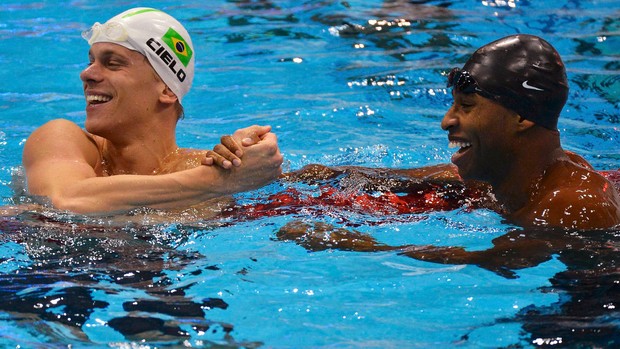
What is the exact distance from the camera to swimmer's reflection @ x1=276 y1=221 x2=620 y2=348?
3.59 m

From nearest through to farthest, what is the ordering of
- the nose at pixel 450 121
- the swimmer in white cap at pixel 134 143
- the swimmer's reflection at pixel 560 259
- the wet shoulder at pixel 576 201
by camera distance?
the swimmer's reflection at pixel 560 259 → the wet shoulder at pixel 576 201 → the nose at pixel 450 121 → the swimmer in white cap at pixel 134 143

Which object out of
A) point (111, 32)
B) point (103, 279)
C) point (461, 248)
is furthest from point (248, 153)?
point (461, 248)

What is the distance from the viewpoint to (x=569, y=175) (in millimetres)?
4438

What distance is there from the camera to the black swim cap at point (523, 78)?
4.53m

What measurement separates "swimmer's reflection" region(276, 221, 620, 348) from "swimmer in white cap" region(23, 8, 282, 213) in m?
0.59

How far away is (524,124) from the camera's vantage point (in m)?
4.57

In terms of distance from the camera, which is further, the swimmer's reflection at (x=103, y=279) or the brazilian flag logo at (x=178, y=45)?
the brazilian flag logo at (x=178, y=45)

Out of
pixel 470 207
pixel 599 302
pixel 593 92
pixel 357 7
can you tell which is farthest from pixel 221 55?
pixel 599 302

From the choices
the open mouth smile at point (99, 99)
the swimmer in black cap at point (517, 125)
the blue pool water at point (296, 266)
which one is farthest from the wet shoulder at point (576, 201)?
the open mouth smile at point (99, 99)

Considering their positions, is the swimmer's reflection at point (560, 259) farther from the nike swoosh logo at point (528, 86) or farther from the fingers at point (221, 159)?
the nike swoosh logo at point (528, 86)

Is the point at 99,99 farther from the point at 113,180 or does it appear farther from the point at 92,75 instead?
the point at 113,180

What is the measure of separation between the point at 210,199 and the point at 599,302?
7.33 ft

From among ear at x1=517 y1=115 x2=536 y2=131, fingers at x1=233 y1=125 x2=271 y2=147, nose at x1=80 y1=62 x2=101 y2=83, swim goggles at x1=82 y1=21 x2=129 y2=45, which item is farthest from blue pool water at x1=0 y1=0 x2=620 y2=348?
swim goggles at x1=82 y1=21 x2=129 y2=45

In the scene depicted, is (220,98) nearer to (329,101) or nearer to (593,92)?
(329,101)
